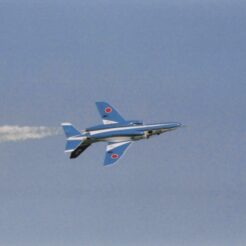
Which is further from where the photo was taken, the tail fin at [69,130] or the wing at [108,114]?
the wing at [108,114]

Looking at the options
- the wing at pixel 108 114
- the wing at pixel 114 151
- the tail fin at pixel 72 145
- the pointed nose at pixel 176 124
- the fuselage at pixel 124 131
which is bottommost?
the wing at pixel 114 151

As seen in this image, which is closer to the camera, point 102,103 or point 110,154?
point 110,154

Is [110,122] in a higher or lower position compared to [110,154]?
higher

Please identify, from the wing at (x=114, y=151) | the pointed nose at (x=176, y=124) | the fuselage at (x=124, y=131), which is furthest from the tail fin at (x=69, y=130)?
the pointed nose at (x=176, y=124)

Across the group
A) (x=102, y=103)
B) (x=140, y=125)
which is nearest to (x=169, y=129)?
(x=140, y=125)

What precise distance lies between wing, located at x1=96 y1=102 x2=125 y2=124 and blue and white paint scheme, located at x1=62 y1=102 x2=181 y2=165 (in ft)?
2.47

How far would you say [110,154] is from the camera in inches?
2918

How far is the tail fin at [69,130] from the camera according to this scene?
75.9 meters

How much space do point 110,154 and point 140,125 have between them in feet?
17.0

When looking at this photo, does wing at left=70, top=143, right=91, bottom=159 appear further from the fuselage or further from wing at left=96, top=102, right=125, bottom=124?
wing at left=96, top=102, right=125, bottom=124

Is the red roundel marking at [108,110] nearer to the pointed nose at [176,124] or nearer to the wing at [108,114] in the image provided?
the wing at [108,114]


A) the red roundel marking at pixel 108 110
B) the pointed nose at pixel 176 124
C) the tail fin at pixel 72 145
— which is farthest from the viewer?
the red roundel marking at pixel 108 110

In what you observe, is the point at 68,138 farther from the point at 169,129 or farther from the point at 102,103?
the point at 169,129

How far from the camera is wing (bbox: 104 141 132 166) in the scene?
73562 mm
